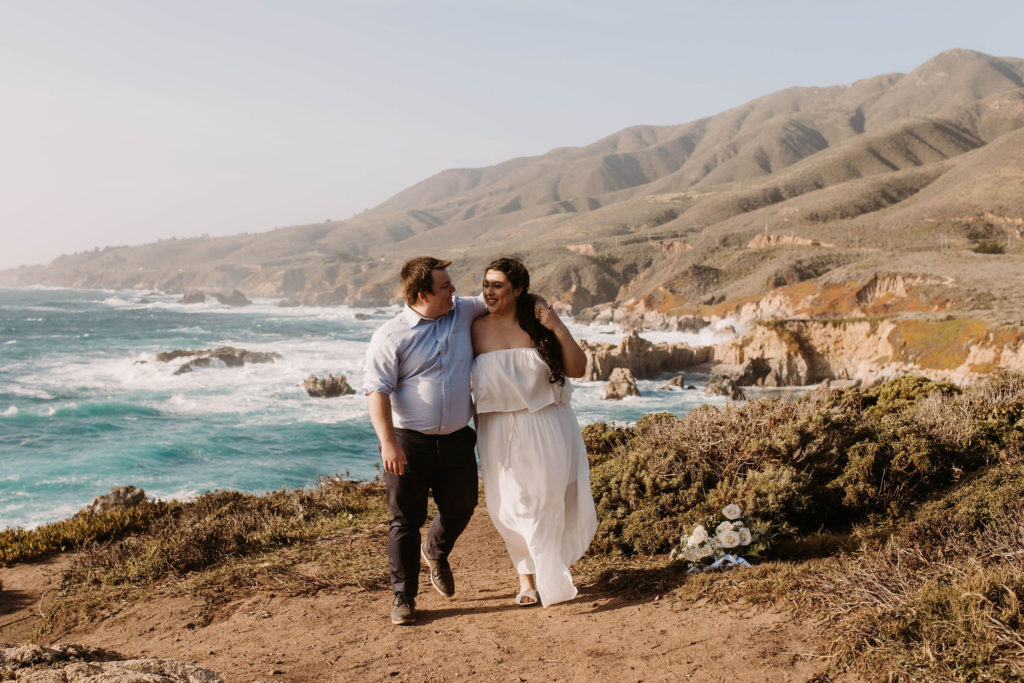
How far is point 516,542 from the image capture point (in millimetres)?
4531

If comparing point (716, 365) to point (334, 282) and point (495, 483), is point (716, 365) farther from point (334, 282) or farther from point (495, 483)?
point (334, 282)

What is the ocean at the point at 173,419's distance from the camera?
1855cm

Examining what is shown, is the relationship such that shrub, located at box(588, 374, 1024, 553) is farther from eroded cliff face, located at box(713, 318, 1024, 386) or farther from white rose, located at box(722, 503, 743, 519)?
eroded cliff face, located at box(713, 318, 1024, 386)

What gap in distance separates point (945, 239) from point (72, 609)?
69367 mm

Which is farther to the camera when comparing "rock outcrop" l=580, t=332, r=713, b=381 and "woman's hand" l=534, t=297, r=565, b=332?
"rock outcrop" l=580, t=332, r=713, b=381

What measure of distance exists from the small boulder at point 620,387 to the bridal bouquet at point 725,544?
26.9 metres

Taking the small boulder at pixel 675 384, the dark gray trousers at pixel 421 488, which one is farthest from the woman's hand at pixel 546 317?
the small boulder at pixel 675 384

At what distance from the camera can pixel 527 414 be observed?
431 centimetres

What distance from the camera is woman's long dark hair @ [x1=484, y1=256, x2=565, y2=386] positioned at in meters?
4.25

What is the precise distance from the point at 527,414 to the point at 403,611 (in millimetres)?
1446

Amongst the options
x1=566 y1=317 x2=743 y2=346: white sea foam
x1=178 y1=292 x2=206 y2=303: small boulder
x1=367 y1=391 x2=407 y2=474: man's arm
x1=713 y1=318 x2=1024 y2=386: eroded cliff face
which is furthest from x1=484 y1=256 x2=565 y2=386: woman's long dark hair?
x1=178 y1=292 x2=206 y2=303: small boulder

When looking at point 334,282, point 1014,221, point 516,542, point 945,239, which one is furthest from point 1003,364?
point 334,282

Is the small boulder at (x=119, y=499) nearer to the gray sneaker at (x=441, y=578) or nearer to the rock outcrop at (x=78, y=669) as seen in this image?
the gray sneaker at (x=441, y=578)

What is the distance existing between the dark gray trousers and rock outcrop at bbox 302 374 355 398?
2865 cm
